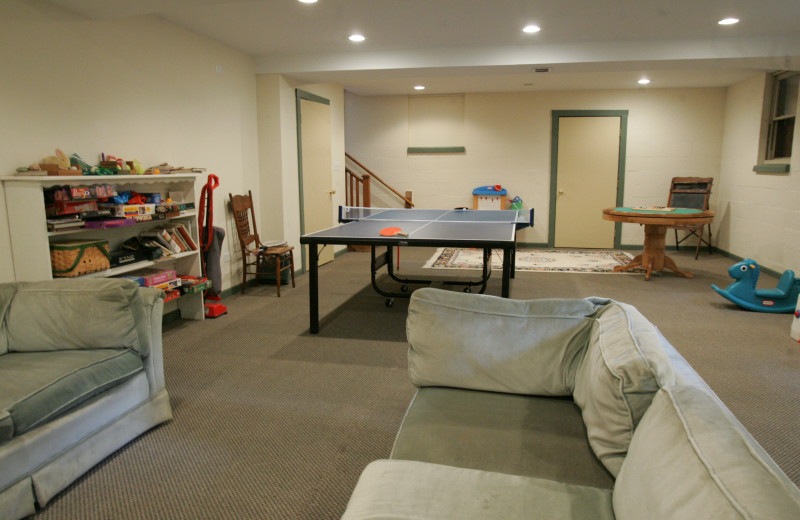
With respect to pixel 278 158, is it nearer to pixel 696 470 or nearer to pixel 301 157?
pixel 301 157

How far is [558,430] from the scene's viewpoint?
1608mm

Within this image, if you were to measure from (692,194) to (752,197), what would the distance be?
2.81 ft

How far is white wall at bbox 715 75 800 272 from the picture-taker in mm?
5471

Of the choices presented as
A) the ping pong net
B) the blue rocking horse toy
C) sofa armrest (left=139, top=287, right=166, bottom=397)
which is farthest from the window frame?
sofa armrest (left=139, top=287, right=166, bottom=397)

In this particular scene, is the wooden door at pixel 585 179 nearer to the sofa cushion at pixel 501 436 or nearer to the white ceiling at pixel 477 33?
the white ceiling at pixel 477 33

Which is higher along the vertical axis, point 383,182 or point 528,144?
point 528,144

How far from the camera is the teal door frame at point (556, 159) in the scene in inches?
299

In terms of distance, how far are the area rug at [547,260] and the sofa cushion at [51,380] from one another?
175 inches

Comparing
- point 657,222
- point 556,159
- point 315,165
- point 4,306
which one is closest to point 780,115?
point 657,222

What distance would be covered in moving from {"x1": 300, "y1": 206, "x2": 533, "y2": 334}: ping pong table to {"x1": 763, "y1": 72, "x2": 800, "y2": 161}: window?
10.4ft

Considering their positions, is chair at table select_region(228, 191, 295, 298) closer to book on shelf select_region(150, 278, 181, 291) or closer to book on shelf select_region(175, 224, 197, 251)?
book on shelf select_region(175, 224, 197, 251)

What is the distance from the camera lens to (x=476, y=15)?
3949 mm

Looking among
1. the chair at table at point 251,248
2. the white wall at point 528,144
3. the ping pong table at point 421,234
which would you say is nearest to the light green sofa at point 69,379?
the ping pong table at point 421,234

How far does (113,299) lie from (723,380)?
319cm
